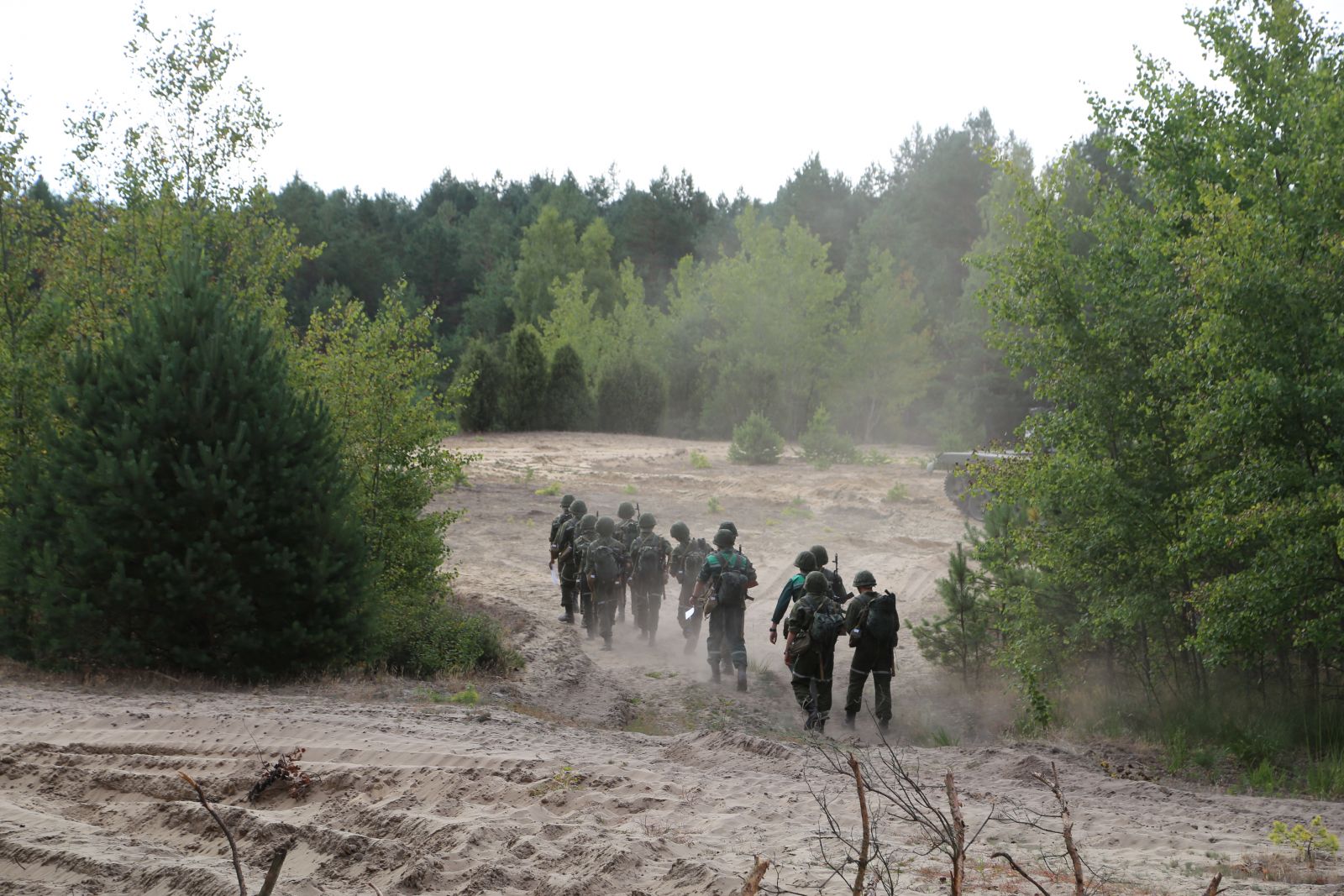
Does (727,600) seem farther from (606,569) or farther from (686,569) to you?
(606,569)

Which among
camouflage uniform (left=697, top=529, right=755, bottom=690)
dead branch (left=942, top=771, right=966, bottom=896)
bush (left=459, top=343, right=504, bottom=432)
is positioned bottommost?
camouflage uniform (left=697, top=529, right=755, bottom=690)

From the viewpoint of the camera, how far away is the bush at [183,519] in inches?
470

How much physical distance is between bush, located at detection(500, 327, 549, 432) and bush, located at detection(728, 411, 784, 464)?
37.0 feet

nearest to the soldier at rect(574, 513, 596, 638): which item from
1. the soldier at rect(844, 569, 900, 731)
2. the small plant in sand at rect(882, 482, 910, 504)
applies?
the soldier at rect(844, 569, 900, 731)

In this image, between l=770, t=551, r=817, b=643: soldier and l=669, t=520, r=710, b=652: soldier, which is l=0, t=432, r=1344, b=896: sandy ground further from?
l=669, t=520, r=710, b=652: soldier

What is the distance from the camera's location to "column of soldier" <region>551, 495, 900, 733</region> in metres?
12.9

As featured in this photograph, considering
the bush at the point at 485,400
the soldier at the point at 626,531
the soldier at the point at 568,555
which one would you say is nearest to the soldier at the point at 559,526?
the soldier at the point at 568,555

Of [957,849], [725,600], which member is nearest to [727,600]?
[725,600]

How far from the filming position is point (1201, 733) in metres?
11.7

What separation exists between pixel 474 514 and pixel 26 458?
56.0 feet

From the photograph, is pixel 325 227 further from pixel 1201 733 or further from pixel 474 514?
pixel 1201 733

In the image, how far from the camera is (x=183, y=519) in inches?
480

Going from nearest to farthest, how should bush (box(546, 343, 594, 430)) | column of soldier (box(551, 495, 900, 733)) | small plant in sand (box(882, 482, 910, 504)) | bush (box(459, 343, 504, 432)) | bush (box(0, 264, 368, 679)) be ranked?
bush (box(0, 264, 368, 679)), column of soldier (box(551, 495, 900, 733)), small plant in sand (box(882, 482, 910, 504)), bush (box(459, 343, 504, 432)), bush (box(546, 343, 594, 430))

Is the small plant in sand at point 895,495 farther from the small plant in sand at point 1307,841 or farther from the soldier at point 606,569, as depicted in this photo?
the small plant in sand at point 1307,841
